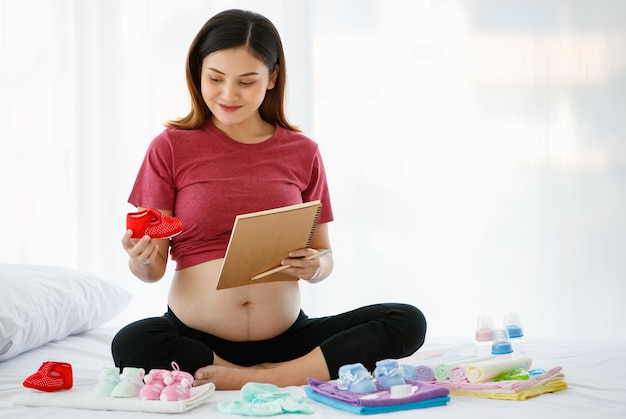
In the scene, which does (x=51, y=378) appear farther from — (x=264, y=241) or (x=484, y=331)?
(x=484, y=331)

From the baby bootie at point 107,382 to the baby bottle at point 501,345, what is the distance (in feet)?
2.50

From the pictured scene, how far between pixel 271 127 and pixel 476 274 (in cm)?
135

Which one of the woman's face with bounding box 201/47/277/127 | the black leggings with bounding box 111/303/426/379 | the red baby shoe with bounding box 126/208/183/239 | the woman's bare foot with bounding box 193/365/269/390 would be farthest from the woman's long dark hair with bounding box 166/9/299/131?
the woman's bare foot with bounding box 193/365/269/390

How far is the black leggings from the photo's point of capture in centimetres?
170

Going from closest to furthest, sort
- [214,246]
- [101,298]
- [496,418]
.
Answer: [496,418]
[214,246]
[101,298]

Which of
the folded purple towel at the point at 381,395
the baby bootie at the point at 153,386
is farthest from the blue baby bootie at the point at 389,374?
the baby bootie at the point at 153,386

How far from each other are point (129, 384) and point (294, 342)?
464mm

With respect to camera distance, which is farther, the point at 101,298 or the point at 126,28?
the point at 126,28

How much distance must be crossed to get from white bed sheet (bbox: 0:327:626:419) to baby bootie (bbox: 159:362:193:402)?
1.4 inches

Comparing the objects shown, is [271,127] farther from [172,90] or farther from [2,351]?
[172,90]

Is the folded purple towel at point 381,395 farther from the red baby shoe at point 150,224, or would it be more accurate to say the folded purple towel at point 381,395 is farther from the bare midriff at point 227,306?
the red baby shoe at point 150,224

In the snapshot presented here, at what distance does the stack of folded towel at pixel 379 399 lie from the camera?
1.44 meters

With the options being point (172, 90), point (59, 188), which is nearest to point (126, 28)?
point (172, 90)

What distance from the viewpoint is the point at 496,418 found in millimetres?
1372
